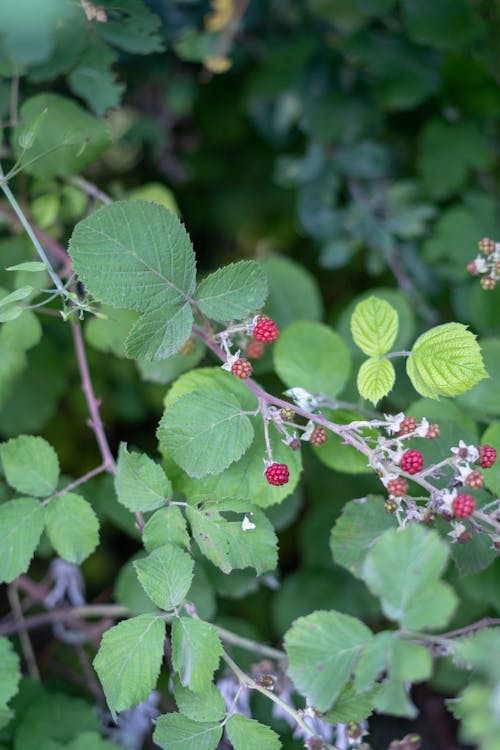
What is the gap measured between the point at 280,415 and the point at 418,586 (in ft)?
1.04

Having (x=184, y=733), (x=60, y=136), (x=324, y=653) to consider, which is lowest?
(x=184, y=733)

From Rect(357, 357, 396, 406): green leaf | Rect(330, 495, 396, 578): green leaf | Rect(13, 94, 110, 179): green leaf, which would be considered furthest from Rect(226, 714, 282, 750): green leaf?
Rect(13, 94, 110, 179): green leaf

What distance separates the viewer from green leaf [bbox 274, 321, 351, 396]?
52.1 inches

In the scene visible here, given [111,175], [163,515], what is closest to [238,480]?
[163,515]

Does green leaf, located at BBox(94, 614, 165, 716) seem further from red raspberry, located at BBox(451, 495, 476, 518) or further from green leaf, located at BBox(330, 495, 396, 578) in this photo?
red raspberry, located at BBox(451, 495, 476, 518)

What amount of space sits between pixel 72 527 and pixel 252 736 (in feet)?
1.38

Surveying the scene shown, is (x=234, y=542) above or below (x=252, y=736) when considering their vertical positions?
above

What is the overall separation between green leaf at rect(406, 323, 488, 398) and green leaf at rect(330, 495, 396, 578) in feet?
0.74

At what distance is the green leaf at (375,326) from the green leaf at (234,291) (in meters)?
0.15

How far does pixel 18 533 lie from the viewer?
117 centimetres

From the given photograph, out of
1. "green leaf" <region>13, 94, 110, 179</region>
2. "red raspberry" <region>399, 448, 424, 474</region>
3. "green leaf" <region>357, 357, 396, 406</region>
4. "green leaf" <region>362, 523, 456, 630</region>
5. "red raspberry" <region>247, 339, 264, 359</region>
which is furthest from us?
"green leaf" <region>13, 94, 110, 179</region>

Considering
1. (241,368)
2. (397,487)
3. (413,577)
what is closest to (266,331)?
(241,368)

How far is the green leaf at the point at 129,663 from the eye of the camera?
3.36ft

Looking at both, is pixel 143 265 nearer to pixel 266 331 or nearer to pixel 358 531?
pixel 266 331
